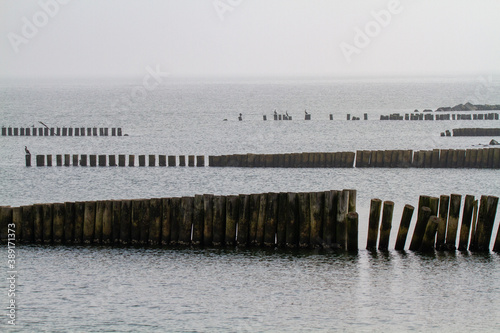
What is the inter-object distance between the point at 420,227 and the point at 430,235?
1.27ft

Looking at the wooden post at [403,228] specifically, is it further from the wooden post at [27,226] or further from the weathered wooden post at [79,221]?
the wooden post at [27,226]

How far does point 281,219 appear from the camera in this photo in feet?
69.8

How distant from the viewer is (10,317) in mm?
16141

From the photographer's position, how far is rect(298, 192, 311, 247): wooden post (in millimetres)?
21031

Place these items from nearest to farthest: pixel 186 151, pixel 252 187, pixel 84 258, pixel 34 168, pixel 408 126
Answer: pixel 84 258
pixel 252 187
pixel 34 168
pixel 186 151
pixel 408 126

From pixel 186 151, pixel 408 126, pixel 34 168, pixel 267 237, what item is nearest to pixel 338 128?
pixel 408 126

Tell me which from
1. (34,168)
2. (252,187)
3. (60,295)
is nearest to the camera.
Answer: (60,295)

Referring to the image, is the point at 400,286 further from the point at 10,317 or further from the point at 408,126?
the point at 408,126

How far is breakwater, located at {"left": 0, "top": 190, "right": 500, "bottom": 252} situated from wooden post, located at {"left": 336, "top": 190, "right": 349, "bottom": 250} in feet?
0.09

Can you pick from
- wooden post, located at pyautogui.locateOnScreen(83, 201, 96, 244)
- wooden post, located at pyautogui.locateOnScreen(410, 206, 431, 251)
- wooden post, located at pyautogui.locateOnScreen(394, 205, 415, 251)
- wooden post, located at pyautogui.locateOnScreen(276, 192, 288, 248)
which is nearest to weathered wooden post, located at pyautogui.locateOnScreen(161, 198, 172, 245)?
wooden post, located at pyautogui.locateOnScreen(83, 201, 96, 244)

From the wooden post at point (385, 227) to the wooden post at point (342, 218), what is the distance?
1035 millimetres

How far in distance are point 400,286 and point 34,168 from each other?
3380 centimetres

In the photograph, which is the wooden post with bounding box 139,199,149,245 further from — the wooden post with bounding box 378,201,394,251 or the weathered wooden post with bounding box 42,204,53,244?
the wooden post with bounding box 378,201,394,251

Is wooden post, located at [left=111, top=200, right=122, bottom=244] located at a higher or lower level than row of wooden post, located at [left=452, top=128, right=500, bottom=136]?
lower
